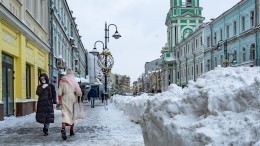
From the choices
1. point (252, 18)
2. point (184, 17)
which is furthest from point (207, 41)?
point (184, 17)

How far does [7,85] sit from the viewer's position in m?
15.8

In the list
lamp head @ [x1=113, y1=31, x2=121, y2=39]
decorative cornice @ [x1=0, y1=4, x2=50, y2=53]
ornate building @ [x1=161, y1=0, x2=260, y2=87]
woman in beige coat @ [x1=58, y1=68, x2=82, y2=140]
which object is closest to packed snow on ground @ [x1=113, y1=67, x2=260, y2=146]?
woman in beige coat @ [x1=58, y1=68, x2=82, y2=140]

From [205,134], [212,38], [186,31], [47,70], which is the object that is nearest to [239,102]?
[205,134]

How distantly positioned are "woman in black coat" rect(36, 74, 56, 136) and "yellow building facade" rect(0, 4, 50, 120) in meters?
3.81

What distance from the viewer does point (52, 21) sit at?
2733 centimetres

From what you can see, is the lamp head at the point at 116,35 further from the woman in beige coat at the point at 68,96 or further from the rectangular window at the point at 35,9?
the woman in beige coat at the point at 68,96

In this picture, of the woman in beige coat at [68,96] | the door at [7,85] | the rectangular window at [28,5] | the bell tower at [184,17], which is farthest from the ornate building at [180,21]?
the woman in beige coat at [68,96]

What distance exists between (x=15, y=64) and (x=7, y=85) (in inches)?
60.2

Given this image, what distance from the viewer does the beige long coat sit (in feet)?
30.3

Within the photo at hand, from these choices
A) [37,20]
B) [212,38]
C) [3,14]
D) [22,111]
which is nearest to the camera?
[3,14]

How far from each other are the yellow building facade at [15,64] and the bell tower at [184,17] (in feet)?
170

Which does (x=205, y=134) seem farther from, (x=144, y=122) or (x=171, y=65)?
(x=171, y=65)

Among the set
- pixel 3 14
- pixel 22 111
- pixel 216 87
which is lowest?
pixel 22 111

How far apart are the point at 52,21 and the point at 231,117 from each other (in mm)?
24408
